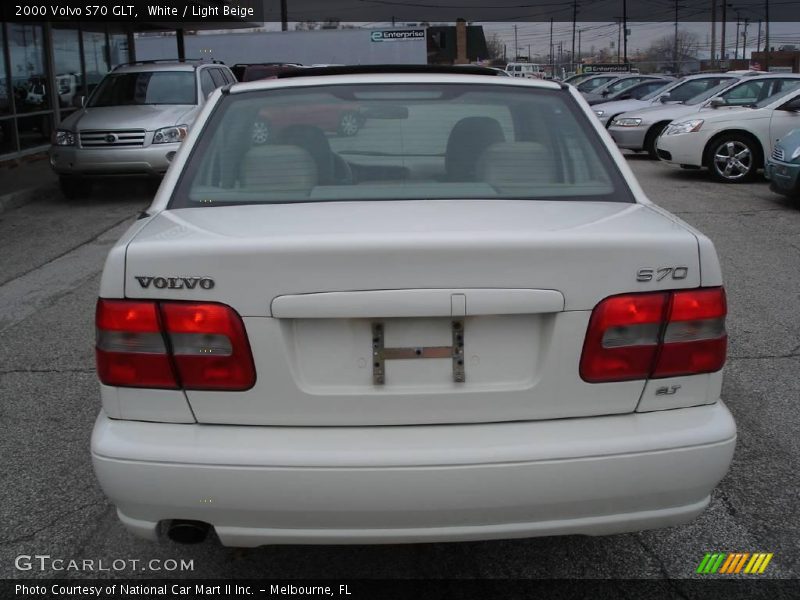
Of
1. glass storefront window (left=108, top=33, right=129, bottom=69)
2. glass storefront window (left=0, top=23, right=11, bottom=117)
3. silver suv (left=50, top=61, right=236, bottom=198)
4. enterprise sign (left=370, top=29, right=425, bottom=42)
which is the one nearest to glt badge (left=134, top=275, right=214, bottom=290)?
silver suv (left=50, top=61, right=236, bottom=198)

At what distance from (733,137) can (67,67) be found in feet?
44.2

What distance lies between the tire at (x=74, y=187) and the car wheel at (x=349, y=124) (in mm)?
9635

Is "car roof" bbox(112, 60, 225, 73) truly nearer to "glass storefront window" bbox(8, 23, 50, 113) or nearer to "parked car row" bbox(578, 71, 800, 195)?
"glass storefront window" bbox(8, 23, 50, 113)

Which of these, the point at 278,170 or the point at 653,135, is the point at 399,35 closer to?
the point at 653,135

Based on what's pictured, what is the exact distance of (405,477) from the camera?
92.4 inches

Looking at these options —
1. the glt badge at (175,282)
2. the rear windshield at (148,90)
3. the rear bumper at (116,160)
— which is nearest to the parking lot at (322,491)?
the glt badge at (175,282)

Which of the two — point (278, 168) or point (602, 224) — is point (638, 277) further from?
point (278, 168)

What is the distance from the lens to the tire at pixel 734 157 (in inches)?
525

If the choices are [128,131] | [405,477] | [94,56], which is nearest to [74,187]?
[128,131]

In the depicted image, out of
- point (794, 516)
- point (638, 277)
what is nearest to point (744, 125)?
point (794, 516)

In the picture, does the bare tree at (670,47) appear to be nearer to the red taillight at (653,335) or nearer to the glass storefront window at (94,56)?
the glass storefront window at (94,56)

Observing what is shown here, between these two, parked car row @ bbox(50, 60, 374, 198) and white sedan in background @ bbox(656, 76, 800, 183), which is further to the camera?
white sedan in background @ bbox(656, 76, 800, 183)

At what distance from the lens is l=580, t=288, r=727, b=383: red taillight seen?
8.05 feet

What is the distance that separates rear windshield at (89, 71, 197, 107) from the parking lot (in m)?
5.68
